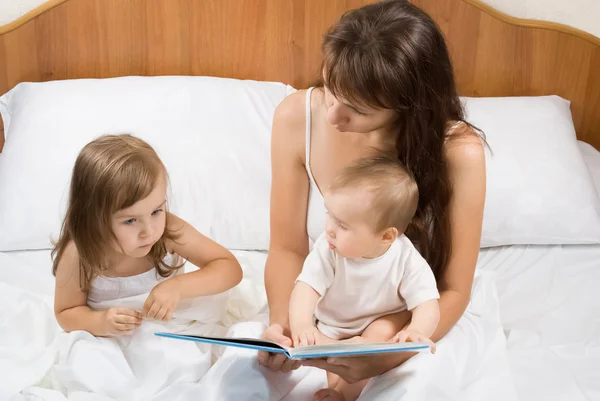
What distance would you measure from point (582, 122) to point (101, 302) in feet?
5.39

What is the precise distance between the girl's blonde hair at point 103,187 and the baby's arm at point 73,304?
2 cm

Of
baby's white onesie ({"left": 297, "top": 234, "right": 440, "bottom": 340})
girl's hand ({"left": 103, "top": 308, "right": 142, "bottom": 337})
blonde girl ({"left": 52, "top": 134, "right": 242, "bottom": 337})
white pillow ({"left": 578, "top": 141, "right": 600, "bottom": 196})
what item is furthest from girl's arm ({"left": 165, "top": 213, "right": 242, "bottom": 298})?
white pillow ({"left": 578, "top": 141, "right": 600, "bottom": 196})

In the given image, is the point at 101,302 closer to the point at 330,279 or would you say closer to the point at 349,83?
the point at 330,279

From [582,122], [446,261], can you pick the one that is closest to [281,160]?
[446,261]

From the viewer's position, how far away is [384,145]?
1399 mm

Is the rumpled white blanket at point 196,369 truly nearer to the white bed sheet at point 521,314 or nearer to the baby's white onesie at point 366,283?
the white bed sheet at point 521,314

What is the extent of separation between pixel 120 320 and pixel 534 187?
115 cm

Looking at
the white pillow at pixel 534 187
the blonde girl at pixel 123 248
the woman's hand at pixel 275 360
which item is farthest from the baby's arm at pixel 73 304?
the white pillow at pixel 534 187

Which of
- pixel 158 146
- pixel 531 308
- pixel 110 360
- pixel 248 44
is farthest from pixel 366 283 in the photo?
pixel 248 44

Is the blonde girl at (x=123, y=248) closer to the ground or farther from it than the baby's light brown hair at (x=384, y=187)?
closer to the ground

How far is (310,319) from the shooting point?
128 centimetres

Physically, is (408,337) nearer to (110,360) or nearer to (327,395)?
(327,395)

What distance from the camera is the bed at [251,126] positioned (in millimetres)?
1625

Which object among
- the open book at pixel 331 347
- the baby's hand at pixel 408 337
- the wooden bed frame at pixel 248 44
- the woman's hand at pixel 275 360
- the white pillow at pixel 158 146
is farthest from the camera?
the wooden bed frame at pixel 248 44
